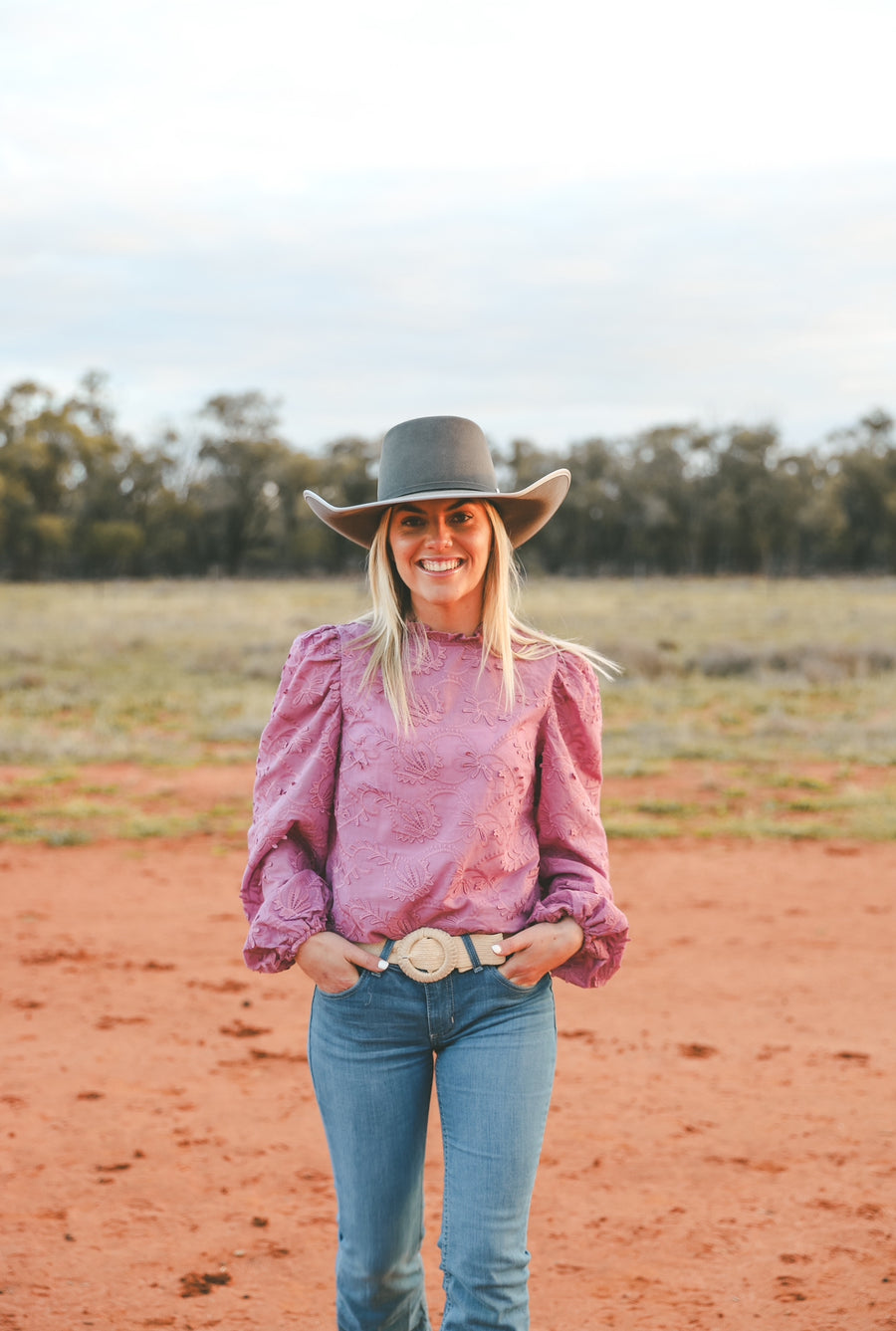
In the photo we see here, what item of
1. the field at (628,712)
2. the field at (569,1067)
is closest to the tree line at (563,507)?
the field at (628,712)

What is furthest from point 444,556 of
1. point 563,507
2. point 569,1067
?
point 563,507

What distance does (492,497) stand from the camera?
2303mm

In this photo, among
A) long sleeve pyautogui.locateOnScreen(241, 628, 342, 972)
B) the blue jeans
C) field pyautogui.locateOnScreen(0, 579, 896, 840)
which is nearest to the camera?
the blue jeans

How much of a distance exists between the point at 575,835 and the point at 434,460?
73 cm

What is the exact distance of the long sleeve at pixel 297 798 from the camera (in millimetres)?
2184

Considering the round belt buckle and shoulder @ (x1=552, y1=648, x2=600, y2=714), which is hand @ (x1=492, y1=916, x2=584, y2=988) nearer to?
the round belt buckle

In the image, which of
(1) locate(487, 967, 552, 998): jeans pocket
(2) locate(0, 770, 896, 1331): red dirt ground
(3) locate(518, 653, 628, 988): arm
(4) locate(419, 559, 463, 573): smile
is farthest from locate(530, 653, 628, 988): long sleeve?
(2) locate(0, 770, 896, 1331): red dirt ground

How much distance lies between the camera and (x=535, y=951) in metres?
2.12

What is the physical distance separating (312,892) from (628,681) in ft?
49.3

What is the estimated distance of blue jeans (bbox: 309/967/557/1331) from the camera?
2045 millimetres

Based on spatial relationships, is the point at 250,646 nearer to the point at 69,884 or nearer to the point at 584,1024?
the point at 69,884

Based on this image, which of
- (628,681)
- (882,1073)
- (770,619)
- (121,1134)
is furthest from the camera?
(770,619)

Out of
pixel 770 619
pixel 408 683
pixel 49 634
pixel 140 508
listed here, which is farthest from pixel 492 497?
pixel 140 508

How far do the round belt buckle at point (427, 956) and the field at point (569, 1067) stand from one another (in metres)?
0.61
